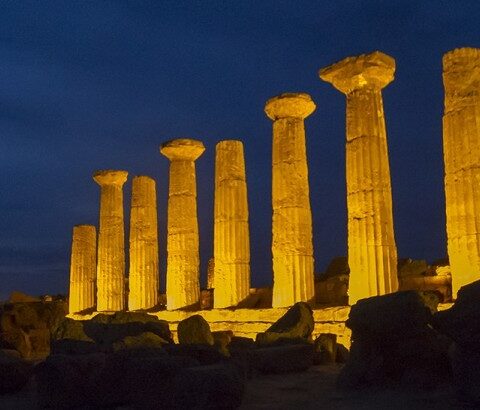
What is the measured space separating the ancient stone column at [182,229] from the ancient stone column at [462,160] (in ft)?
40.3

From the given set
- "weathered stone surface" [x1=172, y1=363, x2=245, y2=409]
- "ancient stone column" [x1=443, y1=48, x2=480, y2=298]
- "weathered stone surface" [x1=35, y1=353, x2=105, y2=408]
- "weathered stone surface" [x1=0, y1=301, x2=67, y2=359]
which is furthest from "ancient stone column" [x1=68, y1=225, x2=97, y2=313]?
"weathered stone surface" [x1=172, y1=363, x2=245, y2=409]

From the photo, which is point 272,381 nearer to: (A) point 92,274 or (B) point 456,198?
(B) point 456,198

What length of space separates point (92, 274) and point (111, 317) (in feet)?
58.3

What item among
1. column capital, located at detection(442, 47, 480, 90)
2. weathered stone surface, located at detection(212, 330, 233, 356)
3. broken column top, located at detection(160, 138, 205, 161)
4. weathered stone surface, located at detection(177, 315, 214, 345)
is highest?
broken column top, located at detection(160, 138, 205, 161)

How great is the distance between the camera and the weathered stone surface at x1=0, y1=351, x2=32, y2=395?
11.0m

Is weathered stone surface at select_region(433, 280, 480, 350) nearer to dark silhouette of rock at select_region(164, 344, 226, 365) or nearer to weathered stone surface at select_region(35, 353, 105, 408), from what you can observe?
dark silhouette of rock at select_region(164, 344, 226, 365)

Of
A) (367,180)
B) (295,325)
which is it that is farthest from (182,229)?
(295,325)

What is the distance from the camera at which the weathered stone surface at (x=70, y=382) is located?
30.3 feet

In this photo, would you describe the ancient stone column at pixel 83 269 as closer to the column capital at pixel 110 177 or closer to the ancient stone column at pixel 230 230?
the column capital at pixel 110 177

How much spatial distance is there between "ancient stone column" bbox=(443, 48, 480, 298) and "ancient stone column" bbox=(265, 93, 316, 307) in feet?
18.0

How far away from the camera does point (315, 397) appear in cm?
896

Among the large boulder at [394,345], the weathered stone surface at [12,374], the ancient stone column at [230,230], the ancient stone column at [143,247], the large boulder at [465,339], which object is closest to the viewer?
the large boulder at [465,339]

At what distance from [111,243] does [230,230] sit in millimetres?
9104

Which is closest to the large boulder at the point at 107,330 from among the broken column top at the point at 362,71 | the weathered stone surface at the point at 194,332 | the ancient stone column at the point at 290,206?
the weathered stone surface at the point at 194,332
